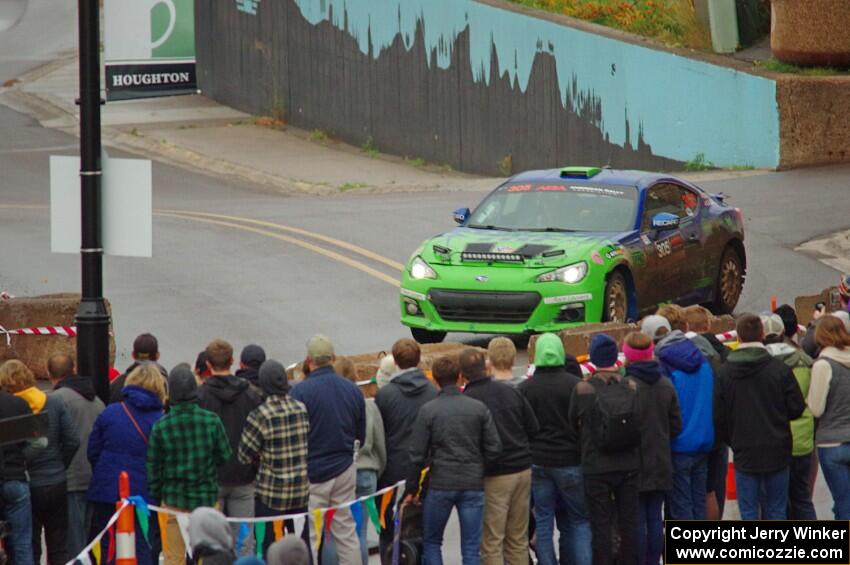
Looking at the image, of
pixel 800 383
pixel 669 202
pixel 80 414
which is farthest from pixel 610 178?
pixel 80 414

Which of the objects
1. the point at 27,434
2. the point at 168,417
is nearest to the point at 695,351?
the point at 168,417

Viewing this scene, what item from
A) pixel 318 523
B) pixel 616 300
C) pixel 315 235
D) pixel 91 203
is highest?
pixel 91 203

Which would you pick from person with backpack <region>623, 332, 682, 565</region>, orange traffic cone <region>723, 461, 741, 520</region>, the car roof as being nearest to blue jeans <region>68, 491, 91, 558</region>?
person with backpack <region>623, 332, 682, 565</region>

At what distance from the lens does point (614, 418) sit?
9969mm

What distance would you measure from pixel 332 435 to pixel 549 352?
1.42 m

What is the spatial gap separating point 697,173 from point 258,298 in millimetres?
11534

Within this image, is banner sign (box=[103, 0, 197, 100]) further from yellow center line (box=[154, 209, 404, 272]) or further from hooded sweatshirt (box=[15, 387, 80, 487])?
yellow center line (box=[154, 209, 404, 272])

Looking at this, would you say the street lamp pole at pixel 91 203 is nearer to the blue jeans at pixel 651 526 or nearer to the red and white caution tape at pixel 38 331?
the blue jeans at pixel 651 526

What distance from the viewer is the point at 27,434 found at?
347 inches

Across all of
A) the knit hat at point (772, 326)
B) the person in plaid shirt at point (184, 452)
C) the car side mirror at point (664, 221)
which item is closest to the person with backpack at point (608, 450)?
the knit hat at point (772, 326)

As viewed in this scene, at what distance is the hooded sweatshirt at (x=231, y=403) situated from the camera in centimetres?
1006

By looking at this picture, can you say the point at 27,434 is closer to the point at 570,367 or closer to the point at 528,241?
the point at 570,367

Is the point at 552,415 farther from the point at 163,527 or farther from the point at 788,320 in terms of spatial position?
the point at 788,320

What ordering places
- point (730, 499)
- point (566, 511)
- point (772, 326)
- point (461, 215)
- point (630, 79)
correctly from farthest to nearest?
point (630, 79) < point (461, 215) < point (730, 499) < point (772, 326) < point (566, 511)
